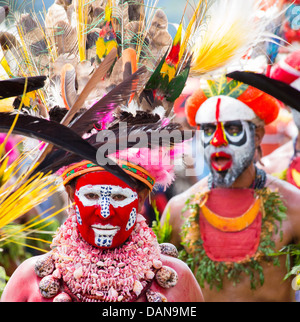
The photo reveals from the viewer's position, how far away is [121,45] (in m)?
2.23

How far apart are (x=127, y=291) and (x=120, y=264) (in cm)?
11

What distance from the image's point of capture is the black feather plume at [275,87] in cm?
208

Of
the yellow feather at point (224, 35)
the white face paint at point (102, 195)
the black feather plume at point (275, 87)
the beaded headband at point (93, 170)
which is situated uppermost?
the yellow feather at point (224, 35)

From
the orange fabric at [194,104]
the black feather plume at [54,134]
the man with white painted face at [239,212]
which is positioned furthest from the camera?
the orange fabric at [194,104]

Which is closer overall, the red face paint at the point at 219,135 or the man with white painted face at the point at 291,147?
the red face paint at the point at 219,135

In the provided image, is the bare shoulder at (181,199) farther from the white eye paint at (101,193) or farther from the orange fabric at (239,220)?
the white eye paint at (101,193)

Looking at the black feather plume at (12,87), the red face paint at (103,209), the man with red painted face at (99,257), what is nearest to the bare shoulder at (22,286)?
the man with red painted face at (99,257)

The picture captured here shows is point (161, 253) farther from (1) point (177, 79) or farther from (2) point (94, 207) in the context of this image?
(1) point (177, 79)

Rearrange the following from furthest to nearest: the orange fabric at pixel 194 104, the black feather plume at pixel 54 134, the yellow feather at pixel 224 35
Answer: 1. the orange fabric at pixel 194 104
2. the yellow feather at pixel 224 35
3. the black feather plume at pixel 54 134

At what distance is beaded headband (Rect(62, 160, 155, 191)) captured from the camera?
210 cm

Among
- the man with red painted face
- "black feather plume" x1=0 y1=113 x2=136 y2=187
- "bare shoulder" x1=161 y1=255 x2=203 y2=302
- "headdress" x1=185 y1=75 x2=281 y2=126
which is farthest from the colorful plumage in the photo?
"headdress" x1=185 y1=75 x2=281 y2=126

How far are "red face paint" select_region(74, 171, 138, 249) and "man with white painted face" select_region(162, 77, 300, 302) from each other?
1.37 metres

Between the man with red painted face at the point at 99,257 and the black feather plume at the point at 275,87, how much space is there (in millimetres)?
548

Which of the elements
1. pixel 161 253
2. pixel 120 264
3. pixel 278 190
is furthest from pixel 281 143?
pixel 120 264
